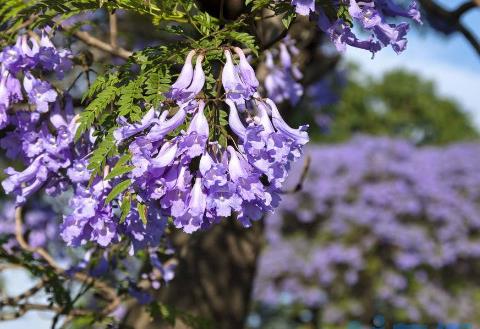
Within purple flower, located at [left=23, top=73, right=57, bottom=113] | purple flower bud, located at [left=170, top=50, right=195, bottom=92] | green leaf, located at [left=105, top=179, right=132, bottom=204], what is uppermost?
purple flower bud, located at [left=170, top=50, right=195, bottom=92]

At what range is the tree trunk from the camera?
4.67 m

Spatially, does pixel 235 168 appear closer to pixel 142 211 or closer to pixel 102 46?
pixel 142 211

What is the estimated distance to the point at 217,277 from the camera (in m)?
4.81

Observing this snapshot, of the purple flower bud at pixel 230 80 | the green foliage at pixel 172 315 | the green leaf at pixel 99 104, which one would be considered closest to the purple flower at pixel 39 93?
the green leaf at pixel 99 104

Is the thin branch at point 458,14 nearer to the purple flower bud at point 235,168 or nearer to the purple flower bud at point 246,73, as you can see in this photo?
the purple flower bud at point 246,73

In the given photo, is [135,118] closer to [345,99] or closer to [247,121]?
[247,121]

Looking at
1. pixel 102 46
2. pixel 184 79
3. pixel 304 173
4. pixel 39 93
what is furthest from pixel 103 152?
pixel 304 173

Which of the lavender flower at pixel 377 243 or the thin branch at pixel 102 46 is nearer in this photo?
the thin branch at pixel 102 46

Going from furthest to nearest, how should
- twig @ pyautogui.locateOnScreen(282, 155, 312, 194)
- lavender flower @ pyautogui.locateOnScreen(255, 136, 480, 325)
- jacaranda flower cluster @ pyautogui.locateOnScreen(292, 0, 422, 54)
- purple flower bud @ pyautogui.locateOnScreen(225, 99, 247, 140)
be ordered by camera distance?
lavender flower @ pyautogui.locateOnScreen(255, 136, 480, 325), twig @ pyautogui.locateOnScreen(282, 155, 312, 194), jacaranda flower cluster @ pyautogui.locateOnScreen(292, 0, 422, 54), purple flower bud @ pyautogui.locateOnScreen(225, 99, 247, 140)

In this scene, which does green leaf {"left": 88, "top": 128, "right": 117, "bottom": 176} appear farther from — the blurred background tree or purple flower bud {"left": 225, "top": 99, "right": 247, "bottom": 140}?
the blurred background tree

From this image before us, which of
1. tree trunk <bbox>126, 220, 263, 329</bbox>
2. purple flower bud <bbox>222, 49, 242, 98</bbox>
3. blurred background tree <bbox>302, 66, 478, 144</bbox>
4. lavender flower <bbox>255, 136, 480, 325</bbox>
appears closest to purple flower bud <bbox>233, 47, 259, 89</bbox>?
purple flower bud <bbox>222, 49, 242, 98</bbox>

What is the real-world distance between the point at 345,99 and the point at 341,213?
27.4 meters

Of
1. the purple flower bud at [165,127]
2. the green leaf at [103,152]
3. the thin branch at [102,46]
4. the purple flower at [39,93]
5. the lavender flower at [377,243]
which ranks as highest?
the purple flower bud at [165,127]

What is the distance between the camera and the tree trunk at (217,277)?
4.67 meters
